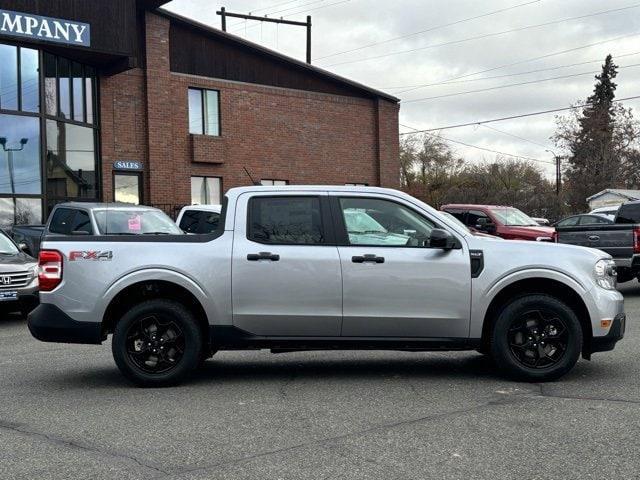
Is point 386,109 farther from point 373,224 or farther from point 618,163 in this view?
point 618,163

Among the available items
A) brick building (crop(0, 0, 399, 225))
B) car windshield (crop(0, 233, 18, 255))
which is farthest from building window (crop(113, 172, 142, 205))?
car windshield (crop(0, 233, 18, 255))

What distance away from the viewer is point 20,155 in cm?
2080

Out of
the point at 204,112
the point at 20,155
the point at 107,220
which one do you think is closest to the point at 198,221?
the point at 107,220

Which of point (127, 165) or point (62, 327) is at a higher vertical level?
point (127, 165)

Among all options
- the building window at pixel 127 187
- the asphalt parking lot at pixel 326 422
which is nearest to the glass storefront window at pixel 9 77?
the building window at pixel 127 187

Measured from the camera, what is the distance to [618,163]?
58406 mm

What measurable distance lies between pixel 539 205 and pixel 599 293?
44367mm

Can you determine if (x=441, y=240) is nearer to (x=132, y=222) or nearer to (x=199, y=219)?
(x=132, y=222)

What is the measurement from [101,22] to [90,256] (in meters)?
17.5

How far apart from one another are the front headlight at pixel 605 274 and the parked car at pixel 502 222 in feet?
35.8

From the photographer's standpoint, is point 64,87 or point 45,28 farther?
point 64,87

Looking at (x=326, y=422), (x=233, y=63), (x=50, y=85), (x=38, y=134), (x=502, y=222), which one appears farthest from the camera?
(x=233, y=63)

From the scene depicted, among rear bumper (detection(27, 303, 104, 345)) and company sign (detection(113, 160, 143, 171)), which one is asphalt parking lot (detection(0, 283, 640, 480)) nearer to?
rear bumper (detection(27, 303, 104, 345))

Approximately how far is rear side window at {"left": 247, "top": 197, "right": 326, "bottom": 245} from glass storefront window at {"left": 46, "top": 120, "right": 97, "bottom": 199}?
652 inches
